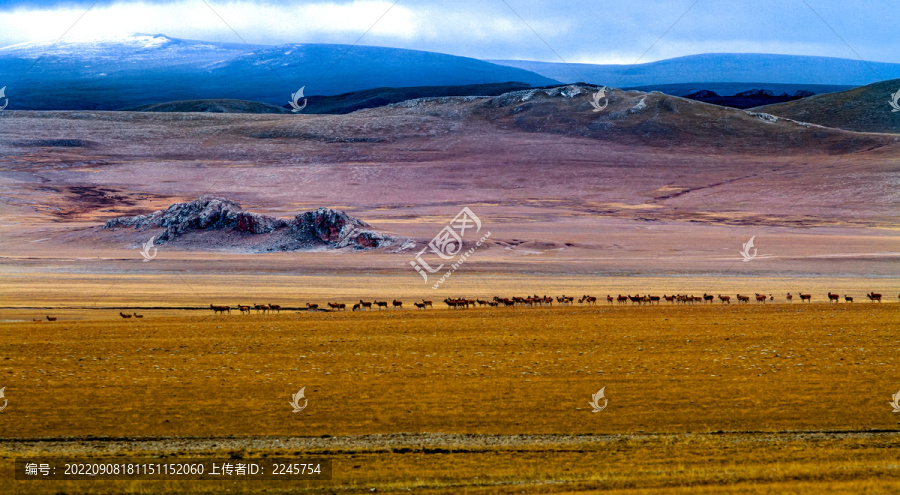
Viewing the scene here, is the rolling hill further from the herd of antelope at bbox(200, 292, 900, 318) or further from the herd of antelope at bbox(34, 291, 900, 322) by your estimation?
the herd of antelope at bbox(200, 292, 900, 318)

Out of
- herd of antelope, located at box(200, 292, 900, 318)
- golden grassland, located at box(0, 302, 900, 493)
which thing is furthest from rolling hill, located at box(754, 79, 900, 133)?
golden grassland, located at box(0, 302, 900, 493)

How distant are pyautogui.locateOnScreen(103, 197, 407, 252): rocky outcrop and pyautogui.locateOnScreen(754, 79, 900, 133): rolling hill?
309 feet

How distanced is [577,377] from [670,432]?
398 centimetres

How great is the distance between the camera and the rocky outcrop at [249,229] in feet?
156

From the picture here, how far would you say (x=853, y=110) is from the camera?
122m

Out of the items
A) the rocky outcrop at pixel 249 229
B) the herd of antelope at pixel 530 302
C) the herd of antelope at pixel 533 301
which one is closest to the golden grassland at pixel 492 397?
the herd of antelope at pixel 530 302

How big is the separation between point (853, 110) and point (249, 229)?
10816 cm

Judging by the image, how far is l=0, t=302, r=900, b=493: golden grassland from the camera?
11.7 m

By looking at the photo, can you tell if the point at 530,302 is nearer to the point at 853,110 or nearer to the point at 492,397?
the point at 492,397

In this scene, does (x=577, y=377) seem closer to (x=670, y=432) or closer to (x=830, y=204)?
(x=670, y=432)

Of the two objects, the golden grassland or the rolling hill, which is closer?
the golden grassland

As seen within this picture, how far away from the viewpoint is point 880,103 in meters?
120

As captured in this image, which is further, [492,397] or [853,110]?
[853,110]

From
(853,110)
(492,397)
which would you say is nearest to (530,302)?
(492,397)
